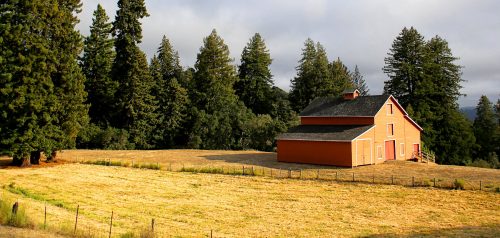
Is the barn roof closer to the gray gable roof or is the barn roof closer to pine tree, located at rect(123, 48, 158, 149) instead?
the gray gable roof

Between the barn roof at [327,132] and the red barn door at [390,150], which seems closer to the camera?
the barn roof at [327,132]

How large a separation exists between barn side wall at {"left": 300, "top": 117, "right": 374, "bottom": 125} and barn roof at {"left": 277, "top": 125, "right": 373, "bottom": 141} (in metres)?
0.72

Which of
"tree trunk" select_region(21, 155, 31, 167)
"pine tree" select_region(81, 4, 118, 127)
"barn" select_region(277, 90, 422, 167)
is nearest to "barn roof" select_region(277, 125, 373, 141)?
"barn" select_region(277, 90, 422, 167)

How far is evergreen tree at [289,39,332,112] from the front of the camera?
80062mm

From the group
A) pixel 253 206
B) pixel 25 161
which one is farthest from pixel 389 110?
pixel 25 161

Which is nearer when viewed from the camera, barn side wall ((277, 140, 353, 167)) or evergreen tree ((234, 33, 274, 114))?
barn side wall ((277, 140, 353, 167))

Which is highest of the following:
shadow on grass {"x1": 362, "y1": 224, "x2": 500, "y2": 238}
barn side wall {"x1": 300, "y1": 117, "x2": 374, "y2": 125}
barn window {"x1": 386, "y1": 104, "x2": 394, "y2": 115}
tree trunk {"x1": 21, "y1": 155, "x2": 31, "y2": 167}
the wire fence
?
Result: barn window {"x1": 386, "y1": 104, "x2": 394, "y2": 115}

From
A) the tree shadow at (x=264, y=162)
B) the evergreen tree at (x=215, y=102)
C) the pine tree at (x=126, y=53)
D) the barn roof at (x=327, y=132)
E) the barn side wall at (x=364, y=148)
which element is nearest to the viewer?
the barn side wall at (x=364, y=148)

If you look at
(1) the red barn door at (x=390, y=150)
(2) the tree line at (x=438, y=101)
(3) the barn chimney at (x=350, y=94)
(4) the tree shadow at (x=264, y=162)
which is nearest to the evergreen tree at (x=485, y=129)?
(2) the tree line at (x=438, y=101)

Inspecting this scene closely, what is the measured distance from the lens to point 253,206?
990 inches

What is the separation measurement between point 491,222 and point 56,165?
38765 millimetres

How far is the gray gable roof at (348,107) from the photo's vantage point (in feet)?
151

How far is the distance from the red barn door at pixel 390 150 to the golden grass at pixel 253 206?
16.4 meters

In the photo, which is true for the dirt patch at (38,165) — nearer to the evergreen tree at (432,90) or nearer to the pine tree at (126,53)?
the pine tree at (126,53)
